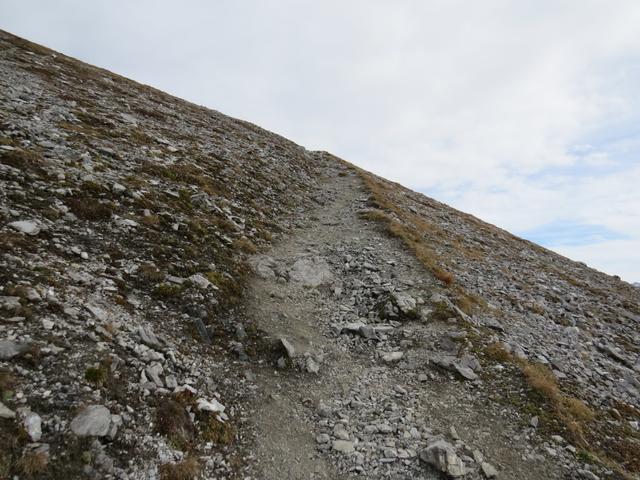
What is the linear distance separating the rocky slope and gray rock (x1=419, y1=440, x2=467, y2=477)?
0.05m

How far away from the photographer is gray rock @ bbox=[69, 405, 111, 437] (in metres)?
6.85

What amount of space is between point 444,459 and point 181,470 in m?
5.98

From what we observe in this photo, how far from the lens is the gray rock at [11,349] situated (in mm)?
7281

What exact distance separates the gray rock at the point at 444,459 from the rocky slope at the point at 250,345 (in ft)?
0.16

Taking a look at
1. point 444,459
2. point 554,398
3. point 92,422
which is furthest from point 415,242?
point 92,422

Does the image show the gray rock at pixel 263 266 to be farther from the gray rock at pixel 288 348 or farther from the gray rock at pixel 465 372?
the gray rock at pixel 465 372

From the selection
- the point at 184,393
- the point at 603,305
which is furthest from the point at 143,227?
the point at 603,305

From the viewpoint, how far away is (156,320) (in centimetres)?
1111

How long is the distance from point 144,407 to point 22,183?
10.6 meters

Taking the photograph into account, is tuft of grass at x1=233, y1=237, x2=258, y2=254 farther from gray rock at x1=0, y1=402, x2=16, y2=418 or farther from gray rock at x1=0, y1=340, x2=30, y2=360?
gray rock at x1=0, y1=402, x2=16, y2=418

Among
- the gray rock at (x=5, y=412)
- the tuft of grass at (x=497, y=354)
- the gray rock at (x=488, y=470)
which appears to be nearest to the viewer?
the gray rock at (x=5, y=412)

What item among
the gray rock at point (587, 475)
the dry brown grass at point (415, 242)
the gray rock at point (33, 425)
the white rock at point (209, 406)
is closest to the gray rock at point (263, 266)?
the white rock at point (209, 406)

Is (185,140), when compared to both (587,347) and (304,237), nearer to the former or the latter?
(304,237)

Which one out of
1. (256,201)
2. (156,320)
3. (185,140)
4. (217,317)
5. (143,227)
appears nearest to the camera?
(156,320)
